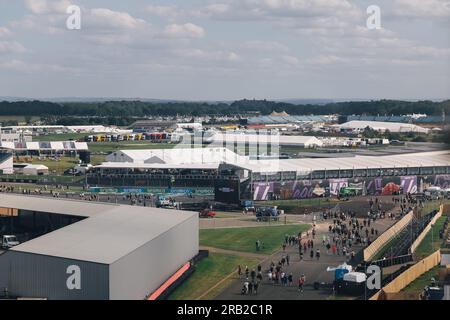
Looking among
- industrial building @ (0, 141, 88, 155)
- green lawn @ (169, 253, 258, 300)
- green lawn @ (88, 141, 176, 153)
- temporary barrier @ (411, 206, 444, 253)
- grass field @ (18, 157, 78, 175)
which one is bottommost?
grass field @ (18, 157, 78, 175)

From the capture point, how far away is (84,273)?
1991 centimetres

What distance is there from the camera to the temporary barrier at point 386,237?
30453mm

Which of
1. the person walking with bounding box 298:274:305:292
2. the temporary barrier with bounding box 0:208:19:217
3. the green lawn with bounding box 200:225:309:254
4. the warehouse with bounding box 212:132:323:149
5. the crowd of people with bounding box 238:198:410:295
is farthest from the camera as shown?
the warehouse with bounding box 212:132:323:149

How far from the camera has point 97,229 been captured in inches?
981

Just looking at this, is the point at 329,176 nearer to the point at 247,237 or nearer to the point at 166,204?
the point at 166,204

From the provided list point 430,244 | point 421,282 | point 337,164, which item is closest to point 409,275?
point 421,282

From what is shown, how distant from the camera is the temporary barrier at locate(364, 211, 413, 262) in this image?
1199 inches

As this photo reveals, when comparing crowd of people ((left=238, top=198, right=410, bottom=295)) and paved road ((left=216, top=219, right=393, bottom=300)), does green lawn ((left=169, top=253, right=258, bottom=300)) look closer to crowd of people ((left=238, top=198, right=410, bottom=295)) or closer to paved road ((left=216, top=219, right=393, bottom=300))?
paved road ((left=216, top=219, right=393, bottom=300))

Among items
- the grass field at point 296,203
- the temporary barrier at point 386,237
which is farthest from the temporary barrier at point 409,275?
the grass field at point 296,203

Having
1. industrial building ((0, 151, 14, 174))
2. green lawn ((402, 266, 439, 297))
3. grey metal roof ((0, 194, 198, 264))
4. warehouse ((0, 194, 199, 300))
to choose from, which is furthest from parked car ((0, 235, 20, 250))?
industrial building ((0, 151, 14, 174))

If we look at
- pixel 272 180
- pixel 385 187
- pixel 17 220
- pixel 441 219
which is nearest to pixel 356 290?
pixel 17 220

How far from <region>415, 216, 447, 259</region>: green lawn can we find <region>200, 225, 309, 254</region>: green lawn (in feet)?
19.7
